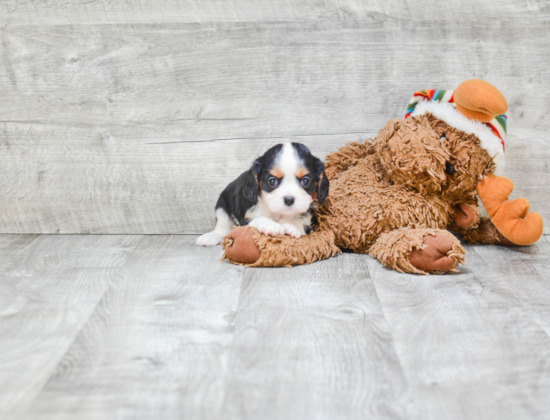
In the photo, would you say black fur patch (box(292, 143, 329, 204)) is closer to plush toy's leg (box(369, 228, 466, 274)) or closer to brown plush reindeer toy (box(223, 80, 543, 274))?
brown plush reindeer toy (box(223, 80, 543, 274))

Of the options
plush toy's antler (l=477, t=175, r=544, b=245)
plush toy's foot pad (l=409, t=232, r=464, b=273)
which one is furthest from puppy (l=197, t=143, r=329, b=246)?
plush toy's antler (l=477, t=175, r=544, b=245)

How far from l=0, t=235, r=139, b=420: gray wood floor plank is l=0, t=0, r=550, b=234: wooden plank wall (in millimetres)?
280

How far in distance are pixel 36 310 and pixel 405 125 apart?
142 cm

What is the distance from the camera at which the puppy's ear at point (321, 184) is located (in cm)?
192

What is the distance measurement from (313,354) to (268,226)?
2.31 feet

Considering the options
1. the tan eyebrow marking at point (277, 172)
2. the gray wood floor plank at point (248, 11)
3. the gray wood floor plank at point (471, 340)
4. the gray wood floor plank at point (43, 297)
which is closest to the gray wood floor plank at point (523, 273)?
the gray wood floor plank at point (471, 340)

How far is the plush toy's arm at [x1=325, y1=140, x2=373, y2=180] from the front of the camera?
2.27 m

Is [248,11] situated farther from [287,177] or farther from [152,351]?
[152,351]

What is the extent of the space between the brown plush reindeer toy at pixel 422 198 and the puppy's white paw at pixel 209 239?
333 mm

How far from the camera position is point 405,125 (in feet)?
6.57

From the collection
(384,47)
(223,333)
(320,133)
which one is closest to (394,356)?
(223,333)

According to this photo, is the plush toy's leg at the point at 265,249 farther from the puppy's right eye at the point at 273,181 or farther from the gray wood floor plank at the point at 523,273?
the gray wood floor plank at the point at 523,273

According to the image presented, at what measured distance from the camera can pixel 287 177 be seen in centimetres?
187

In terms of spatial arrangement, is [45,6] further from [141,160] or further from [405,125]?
[405,125]
